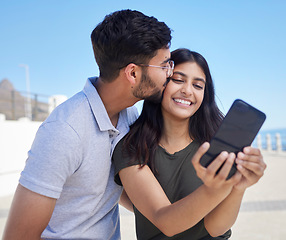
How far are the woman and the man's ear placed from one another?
0.22 meters

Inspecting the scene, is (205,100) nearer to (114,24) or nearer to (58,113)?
(114,24)

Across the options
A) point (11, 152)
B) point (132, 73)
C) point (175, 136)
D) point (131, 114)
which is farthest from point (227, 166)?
point (11, 152)

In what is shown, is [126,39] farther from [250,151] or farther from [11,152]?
[11,152]

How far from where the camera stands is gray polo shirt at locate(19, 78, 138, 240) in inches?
69.6

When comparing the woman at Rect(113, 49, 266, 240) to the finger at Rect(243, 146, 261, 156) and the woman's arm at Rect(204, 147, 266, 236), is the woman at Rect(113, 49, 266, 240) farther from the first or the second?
the finger at Rect(243, 146, 261, 156)

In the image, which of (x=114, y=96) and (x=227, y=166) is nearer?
(x=227, y=166)

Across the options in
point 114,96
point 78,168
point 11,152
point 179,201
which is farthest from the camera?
point 11,152

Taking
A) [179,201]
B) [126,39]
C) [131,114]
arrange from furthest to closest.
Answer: [131,114] < [126,39] < [179,201]

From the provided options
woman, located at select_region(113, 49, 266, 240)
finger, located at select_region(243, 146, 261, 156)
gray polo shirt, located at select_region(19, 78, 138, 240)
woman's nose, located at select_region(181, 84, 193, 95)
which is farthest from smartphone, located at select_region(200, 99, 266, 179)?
gray polo shirt, located at select_region(19, 78, 138, 240)

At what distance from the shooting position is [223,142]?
4.52 feet

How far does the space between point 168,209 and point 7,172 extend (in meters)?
7.75

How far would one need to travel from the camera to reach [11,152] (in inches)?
340

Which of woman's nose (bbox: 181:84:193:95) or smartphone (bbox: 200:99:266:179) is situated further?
woman's nose (bbox: 181:84:193:95)

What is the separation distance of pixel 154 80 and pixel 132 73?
0.16 metres
